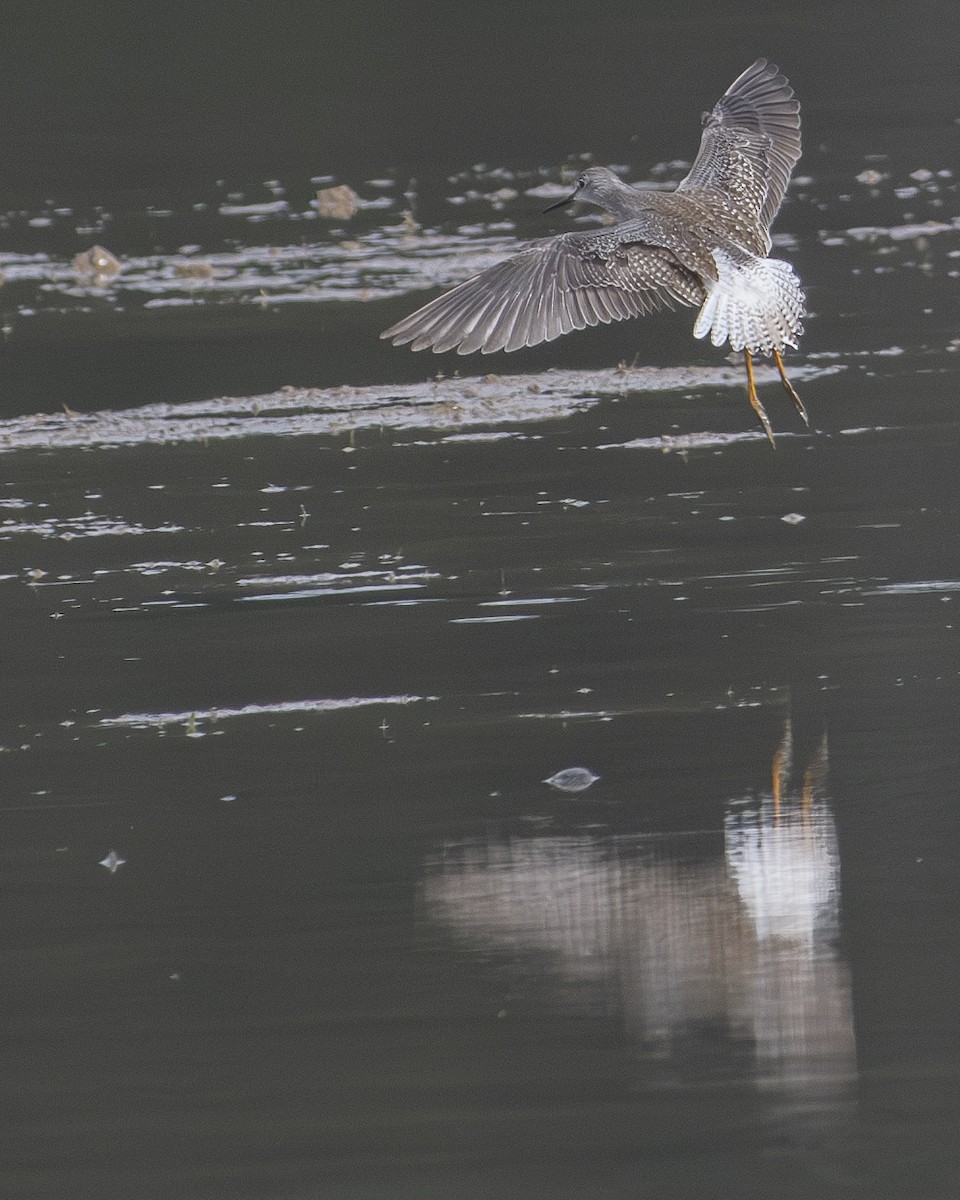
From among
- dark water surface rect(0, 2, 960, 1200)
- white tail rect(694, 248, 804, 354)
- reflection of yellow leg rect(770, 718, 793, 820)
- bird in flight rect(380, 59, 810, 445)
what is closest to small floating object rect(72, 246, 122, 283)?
dark water surface rect(0, 2, 960, 1200)

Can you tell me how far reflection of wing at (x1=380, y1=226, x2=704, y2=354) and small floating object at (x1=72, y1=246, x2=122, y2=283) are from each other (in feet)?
23.5

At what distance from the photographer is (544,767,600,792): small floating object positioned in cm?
584

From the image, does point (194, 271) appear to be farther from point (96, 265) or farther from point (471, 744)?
point (471, 744)

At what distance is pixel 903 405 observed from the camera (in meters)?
10.0

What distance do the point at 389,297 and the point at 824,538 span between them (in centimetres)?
557

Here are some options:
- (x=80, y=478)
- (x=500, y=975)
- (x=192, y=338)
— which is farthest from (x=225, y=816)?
(x=192, y=338)

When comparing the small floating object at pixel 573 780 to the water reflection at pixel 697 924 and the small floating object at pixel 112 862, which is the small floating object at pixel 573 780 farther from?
the small floating object at pixel 112 862

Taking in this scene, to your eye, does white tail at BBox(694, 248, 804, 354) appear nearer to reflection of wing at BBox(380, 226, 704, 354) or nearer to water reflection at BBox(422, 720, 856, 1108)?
reflection of wing at BBox(380, 226, 704, 354)

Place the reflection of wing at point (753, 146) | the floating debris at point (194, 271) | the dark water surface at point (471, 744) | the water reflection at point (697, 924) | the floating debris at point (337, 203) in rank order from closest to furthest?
1. the dark water surface at point (471, 744)
2. the water reflection at point (697, 924)
3. the reflection of wing at point (753, 146)
4. the floating debris at point (194, 271)
5. the floating debris at point (337, 203)

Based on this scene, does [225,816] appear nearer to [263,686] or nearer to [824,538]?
[263,686]

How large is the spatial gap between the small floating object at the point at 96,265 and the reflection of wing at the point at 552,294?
7.16 m

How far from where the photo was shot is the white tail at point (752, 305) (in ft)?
26.2

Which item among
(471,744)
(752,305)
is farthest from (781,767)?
(752,305)

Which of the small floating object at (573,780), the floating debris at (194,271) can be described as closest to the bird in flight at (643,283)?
the small floating object at (573,780)
